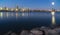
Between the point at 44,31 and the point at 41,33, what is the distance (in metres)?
0.38

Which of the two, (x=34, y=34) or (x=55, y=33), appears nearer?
(x=34, y=34)

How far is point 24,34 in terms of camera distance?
629 cm

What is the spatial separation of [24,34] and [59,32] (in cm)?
174

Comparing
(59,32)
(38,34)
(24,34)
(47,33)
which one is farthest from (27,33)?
(59,32)

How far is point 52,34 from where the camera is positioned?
6457 mm

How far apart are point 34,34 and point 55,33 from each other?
1137 mm

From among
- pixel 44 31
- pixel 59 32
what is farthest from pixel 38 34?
pixel 59 32

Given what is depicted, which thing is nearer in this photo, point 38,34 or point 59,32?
point 38,34

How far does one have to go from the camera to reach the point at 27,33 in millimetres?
6262

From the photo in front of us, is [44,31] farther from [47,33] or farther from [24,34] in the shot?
[24,34]

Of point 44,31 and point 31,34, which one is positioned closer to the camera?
point 31,34

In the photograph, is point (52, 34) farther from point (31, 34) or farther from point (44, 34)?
point (31, 34)

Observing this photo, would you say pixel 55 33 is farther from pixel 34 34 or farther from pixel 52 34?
pixel 34 34

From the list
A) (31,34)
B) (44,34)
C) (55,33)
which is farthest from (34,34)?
(55,33)
